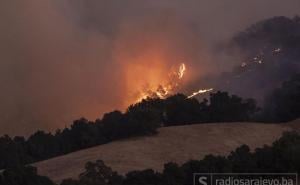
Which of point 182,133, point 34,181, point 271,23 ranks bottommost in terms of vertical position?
point 34,181

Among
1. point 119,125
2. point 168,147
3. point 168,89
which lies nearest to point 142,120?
point 119,125

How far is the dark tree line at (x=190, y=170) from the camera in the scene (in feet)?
120

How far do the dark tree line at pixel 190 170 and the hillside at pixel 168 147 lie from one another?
648 centimetres

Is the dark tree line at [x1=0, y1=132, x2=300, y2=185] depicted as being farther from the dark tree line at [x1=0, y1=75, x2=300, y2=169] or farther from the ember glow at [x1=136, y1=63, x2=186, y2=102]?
the ember glow at [x1=136, y1=63, x2=186, y2=102]

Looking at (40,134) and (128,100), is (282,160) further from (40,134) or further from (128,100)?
(128,100)

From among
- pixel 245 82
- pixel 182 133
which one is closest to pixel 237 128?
pixel 182 133

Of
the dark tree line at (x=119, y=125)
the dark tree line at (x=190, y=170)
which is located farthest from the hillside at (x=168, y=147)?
the dark tree line at (x=190, y=170)

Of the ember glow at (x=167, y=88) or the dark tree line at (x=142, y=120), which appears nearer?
the dark tree line at (x=142, y=120)

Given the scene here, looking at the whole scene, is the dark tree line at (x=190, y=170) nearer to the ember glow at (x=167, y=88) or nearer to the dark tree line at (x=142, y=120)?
the dark tree line at (x=142, y=120)

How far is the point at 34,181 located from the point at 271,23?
216 ft

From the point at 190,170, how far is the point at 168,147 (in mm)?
15610

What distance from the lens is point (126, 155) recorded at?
51.2 m

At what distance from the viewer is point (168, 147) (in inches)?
2122

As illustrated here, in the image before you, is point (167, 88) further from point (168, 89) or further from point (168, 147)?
point (168, 147)
